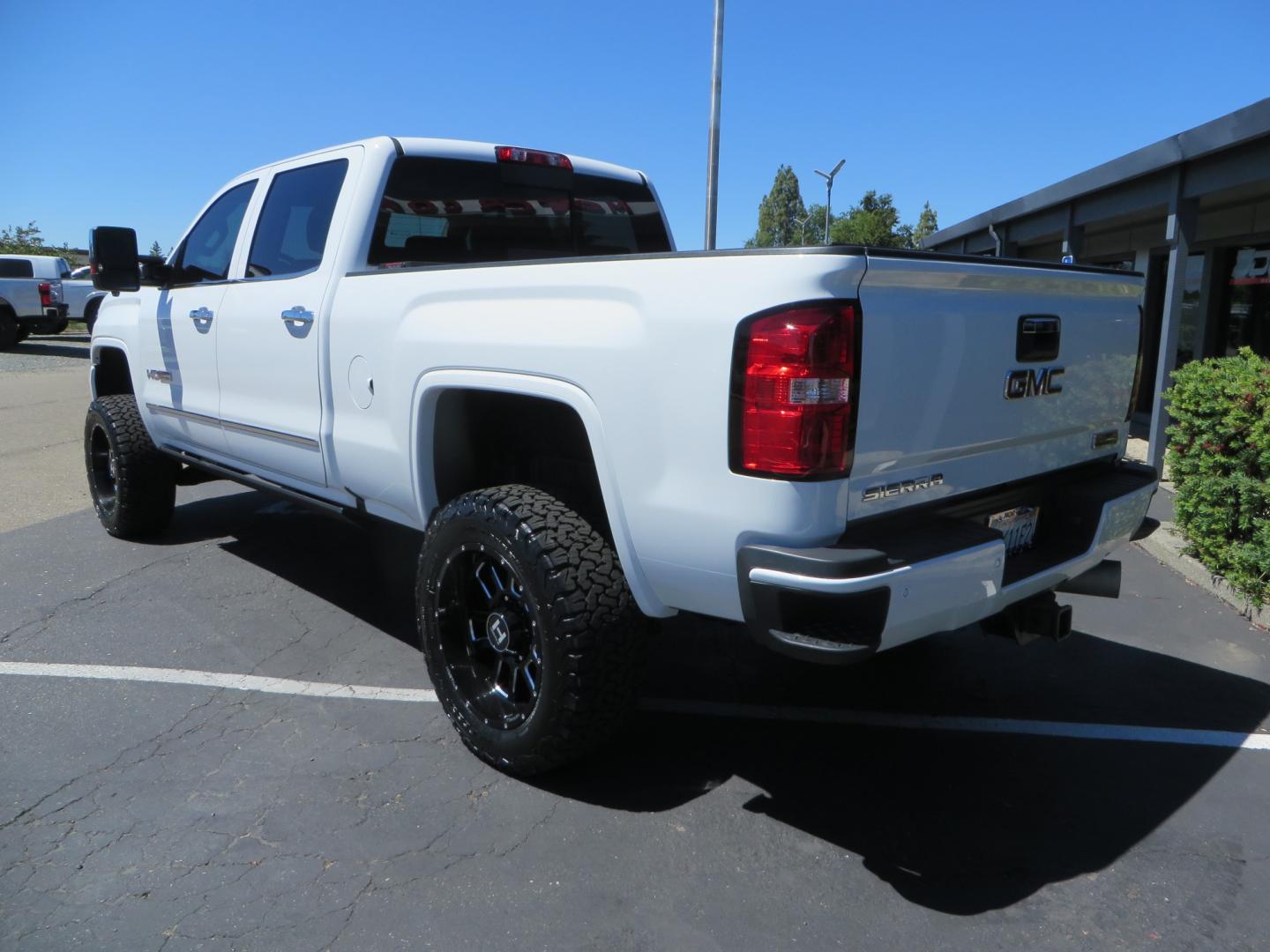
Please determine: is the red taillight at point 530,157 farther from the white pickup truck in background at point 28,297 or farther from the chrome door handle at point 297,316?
the white pickup truck in background at point 28,297

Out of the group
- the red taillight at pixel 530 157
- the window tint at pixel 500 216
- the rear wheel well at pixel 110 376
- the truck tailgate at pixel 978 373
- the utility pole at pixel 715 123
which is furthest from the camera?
the utility pole at pixel 715 123

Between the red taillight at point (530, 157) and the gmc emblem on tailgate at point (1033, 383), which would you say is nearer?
the gmc emblem on tailgate at point (1033, 383)

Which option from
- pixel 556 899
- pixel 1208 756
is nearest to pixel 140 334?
pixel 556 899

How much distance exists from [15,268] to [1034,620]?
2479 cm

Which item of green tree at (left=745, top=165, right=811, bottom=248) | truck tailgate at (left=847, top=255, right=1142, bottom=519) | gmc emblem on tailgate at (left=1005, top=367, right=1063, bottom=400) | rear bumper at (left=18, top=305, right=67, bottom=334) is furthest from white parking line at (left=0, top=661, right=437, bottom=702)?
green tree at (left=745, top=165, right=811, bottom=248)

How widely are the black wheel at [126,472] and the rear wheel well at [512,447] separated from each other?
10.4 ft

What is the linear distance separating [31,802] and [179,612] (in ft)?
6.08

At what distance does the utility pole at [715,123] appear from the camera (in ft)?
46.4

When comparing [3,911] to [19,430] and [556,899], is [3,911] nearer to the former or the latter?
[556,899]

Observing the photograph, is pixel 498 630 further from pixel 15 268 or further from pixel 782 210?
pixel 782 210

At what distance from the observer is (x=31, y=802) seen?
3033 millimetres

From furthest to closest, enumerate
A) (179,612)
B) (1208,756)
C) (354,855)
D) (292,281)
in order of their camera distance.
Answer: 1. (179,612)
2. (292,281)
3. (1208,756)
4. (354,855)

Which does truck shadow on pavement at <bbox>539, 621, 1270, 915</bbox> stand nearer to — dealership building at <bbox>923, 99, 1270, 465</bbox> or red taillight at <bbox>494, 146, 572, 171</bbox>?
red taillight at <bbox>494, 146, 572, 171</bbox>

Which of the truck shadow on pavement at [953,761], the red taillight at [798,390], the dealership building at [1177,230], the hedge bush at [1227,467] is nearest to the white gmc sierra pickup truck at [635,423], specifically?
the red taillight at [798,390]
